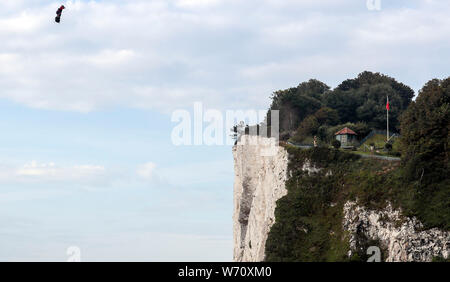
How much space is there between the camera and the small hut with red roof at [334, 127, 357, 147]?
102 metres

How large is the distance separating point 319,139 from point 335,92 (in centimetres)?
2138

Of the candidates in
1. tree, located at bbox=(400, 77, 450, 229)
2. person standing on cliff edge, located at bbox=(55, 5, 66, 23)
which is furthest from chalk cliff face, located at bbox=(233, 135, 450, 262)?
person standing on cliff edge, located at bbox=(55, 5, 66, 23)

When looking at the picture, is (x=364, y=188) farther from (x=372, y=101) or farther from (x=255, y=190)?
(x=372, y=101)

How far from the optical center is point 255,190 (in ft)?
346

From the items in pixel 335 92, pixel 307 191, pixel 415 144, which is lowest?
pixel 307 191

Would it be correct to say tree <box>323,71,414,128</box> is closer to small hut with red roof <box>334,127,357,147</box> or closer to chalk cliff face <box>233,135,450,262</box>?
small hut with red roof <box>334,127,357,147</box>

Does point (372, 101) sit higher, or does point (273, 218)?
point (372, 101)

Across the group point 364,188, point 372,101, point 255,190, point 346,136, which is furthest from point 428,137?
point 372,101

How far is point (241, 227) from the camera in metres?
111

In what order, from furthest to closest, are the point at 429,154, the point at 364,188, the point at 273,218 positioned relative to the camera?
the point at 273,218, the point at 364,188, the point at 429,154

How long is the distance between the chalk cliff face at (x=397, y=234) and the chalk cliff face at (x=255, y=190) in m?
13.3

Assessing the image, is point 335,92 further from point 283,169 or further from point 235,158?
point 283,169

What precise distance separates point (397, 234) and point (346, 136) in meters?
32.2
